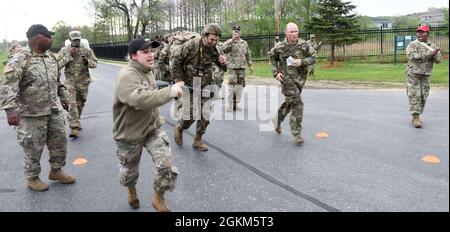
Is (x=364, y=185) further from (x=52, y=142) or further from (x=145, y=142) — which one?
(x=52, y=142)

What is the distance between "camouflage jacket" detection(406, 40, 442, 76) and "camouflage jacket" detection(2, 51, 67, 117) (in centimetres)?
621

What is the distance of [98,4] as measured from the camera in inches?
2074

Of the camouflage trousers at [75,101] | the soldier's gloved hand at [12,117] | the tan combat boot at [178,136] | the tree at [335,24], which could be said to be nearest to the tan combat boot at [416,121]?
the tan combat boot at [178,136]

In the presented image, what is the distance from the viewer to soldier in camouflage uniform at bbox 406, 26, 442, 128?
25.3ft

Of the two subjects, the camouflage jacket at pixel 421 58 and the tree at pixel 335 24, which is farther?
the tree at pixel 335 24

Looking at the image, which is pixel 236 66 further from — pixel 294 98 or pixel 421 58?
pixel 421 58

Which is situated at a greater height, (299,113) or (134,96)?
(134,96)

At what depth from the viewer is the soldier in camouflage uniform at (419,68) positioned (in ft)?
25.3

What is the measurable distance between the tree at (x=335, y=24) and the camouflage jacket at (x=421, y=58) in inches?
624

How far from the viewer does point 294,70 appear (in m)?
6.82

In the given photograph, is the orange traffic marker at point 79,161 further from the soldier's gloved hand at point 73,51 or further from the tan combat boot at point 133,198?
the soldier's gloved hand at point 73,51

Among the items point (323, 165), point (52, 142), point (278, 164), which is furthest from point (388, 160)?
point (52, 142)
